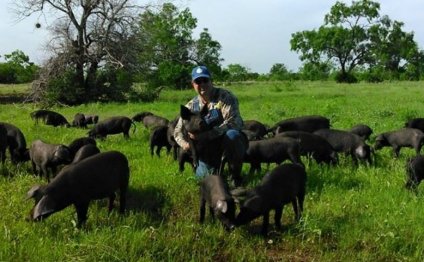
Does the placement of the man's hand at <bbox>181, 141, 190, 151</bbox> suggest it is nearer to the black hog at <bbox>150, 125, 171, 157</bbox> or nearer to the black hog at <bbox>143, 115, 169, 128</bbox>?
the black hog at <bbox>150, 125, 171, 157</bbox>

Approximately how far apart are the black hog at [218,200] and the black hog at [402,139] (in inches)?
218

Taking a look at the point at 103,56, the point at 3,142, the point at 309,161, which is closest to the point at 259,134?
the point at 309,161

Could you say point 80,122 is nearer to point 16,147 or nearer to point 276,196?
point 16,147

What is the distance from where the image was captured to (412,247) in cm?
543

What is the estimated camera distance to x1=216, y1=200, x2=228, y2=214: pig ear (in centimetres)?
525

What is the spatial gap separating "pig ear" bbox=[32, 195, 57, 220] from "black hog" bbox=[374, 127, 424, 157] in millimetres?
7015

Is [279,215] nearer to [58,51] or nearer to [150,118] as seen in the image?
[150,118]

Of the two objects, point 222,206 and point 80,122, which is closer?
point 222,206

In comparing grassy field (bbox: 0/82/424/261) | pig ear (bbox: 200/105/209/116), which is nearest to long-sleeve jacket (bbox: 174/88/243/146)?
pig ear (bbox: 200/105/209/116)

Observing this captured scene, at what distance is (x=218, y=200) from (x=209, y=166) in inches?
75.1

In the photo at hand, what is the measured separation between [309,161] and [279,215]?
342 cm

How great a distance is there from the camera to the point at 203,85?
23.8 feet

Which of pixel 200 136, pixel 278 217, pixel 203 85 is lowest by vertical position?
pixel 278 217

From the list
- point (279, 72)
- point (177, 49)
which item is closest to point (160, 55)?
point (177, 49)
